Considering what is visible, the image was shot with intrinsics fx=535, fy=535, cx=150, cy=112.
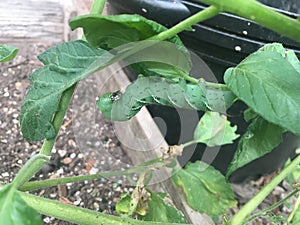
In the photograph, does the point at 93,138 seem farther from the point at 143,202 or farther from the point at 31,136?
the point at 31,136

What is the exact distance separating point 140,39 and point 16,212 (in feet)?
0.76

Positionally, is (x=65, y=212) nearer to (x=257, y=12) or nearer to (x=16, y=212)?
(x=16, y=212)

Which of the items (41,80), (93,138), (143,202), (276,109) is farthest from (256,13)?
(93,138)

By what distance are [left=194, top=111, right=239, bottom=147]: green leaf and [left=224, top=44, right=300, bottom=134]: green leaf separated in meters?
0.50

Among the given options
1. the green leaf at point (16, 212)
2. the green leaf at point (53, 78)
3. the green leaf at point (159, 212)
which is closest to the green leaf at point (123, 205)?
the green leaf at point (159, 212)

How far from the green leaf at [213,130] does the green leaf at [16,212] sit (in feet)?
2.07

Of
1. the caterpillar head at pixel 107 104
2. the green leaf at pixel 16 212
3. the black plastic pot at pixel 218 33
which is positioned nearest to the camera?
the green leaf at pixel 16 212

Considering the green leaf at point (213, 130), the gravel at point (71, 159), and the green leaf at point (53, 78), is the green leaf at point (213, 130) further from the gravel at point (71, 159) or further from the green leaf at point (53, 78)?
the green leaf at point (53, 78)

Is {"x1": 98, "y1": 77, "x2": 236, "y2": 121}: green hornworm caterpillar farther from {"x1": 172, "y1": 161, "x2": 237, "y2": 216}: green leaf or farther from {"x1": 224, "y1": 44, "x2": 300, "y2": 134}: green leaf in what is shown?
{"x1": 172, "y1": 161, "x2": 237, "y2": 216}: green leaf

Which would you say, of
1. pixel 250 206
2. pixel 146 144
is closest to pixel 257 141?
pixel 250 206

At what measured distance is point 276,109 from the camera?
0.45 metres

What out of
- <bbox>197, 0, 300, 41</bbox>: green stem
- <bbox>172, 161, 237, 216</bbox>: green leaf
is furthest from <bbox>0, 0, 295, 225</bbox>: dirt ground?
<bbox>197, 0, 300, 41</bbox>: green stem

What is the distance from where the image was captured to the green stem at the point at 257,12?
1.28 feet

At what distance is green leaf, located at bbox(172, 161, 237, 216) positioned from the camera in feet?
2.99
